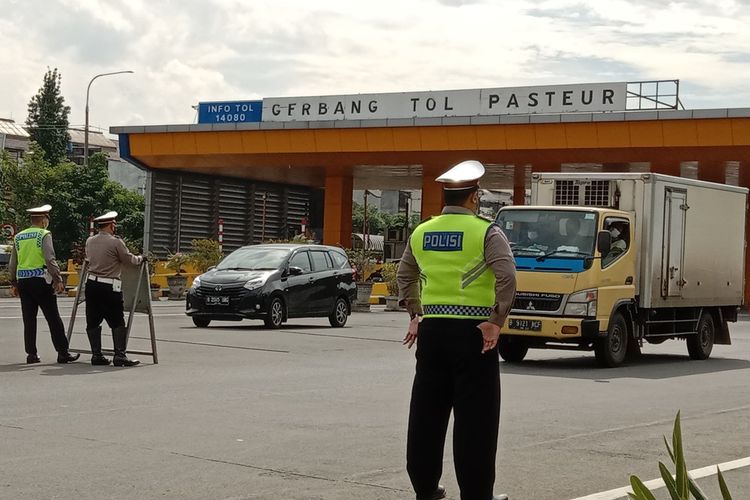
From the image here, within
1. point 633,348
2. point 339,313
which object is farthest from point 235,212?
point 633,348

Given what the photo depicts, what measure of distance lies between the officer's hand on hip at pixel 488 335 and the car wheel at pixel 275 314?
17.3 metres

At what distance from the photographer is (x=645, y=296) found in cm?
1794

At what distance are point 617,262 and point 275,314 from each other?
26.6 feet

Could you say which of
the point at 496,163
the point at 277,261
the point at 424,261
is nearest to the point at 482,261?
the point at 424,261

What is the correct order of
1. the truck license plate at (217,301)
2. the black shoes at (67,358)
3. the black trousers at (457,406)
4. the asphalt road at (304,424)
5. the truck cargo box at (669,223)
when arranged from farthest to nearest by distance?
the truck license plate at (217,301) < the truck cargo box at (669,223) < the black shoes at (67,358) < the asphalt road at (304,424) < the black trousers at (457,406)

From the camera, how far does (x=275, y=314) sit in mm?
23578

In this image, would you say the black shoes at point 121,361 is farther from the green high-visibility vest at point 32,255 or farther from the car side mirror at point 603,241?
the car side mirror at point 603,241

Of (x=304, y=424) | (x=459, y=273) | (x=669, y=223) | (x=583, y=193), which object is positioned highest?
(x=583, y=193)

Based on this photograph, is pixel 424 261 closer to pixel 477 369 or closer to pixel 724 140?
pixel 477 369

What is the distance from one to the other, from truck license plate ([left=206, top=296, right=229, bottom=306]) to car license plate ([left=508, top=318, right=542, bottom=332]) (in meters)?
7.53

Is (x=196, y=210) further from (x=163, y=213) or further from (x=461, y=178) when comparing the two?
(x=461, y=178)

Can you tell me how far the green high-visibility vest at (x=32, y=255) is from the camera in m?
14.5

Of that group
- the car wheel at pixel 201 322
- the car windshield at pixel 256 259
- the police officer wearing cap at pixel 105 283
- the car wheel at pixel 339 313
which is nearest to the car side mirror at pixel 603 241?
the police officer wearing cap at pixel 105 283

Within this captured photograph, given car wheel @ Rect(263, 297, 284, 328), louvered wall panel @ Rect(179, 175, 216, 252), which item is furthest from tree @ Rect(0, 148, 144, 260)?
car wheel @ Rect(263, 297, 284, 328)
